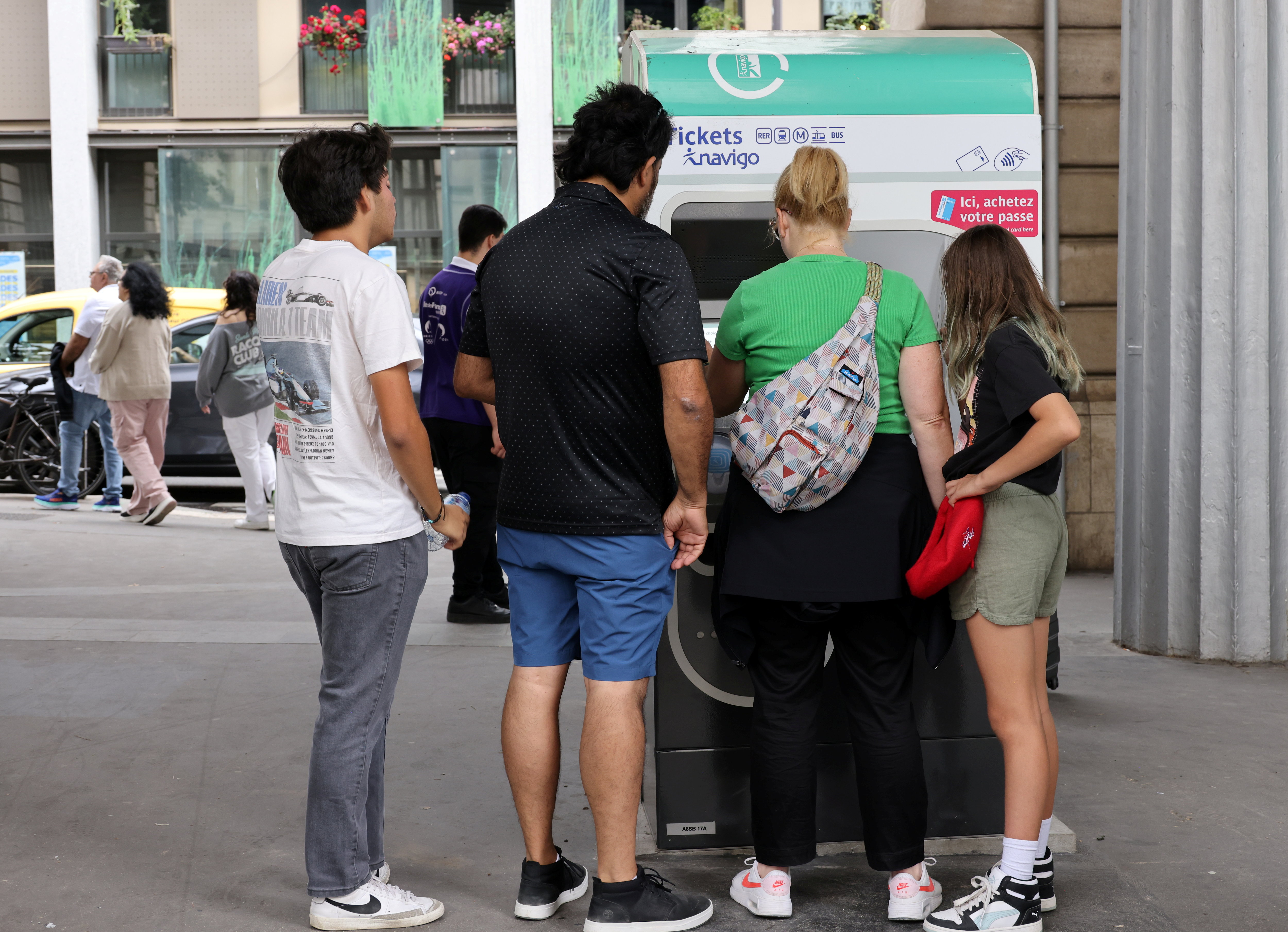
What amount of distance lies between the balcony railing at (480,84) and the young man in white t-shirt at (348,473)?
50.6 feet

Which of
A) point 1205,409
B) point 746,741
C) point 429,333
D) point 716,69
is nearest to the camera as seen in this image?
point 746,741

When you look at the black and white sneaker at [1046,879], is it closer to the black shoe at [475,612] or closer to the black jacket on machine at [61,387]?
the black shoe at [475,612]

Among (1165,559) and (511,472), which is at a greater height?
(511,472)

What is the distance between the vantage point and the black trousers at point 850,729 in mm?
2760

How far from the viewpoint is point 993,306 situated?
8.82 ft

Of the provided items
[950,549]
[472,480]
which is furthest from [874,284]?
[472,480]

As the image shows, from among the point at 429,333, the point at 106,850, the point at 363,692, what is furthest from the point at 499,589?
the point at 363,692

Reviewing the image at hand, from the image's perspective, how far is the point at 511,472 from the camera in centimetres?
270

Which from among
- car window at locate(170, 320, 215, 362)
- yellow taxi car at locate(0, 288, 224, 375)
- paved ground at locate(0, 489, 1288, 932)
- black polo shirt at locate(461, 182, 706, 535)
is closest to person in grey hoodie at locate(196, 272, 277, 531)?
car window at locate(170, 320, 215, 362)

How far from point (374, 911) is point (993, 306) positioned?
1.83 m

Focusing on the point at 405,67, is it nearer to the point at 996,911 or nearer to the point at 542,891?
the point at 542,891

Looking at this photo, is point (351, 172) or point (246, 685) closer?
point (351, 172)

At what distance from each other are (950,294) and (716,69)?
1226 millimetres

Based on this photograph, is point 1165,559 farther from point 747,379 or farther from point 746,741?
point 747,379
